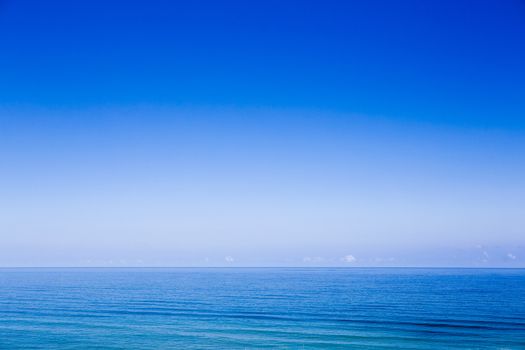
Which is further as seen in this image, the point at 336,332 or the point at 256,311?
the point at 256,311

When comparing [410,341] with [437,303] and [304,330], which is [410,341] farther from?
[437,303]

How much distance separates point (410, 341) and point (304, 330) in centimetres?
875

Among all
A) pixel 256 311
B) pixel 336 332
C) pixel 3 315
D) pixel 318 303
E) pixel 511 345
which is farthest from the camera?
pixel 318 303

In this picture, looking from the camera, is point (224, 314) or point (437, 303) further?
point (437, 303)

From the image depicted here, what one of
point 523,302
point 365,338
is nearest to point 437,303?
point 523,302

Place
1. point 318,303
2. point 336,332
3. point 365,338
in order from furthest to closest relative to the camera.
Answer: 1. point 318,303
2. point 336,332
3. point 365,338

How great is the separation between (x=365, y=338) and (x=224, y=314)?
18.1m

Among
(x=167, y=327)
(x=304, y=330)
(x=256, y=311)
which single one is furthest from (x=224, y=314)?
(x=304, y=330)

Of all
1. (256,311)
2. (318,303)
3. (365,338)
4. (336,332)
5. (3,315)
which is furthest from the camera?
(318,303)

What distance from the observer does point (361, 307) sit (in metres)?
51.9

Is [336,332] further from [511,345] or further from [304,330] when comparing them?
[511,345]

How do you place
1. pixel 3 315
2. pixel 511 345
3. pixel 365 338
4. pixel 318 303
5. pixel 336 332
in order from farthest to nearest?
pixel 318 303, pixel 3 315, pixel 336 332, pixel 365 338, pixel 511 345

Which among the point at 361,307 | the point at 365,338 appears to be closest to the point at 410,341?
the point at 365,338

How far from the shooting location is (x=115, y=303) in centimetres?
5759
